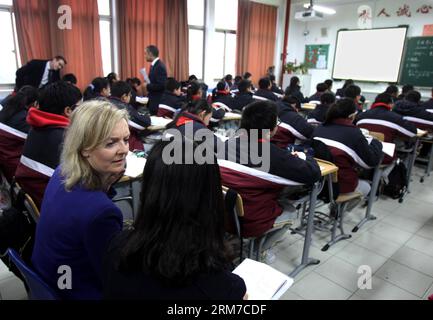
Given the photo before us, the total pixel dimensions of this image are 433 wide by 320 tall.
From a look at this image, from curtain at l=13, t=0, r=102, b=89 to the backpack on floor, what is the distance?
5.34 m

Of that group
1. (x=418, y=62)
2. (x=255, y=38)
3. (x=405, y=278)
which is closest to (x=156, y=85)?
(x=405, y=278)

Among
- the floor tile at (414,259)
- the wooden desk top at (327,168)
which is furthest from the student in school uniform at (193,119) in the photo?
the floor tile at (414,259)

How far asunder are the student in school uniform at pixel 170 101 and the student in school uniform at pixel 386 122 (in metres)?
2.37

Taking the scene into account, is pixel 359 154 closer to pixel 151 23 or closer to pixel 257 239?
pixel 257 239

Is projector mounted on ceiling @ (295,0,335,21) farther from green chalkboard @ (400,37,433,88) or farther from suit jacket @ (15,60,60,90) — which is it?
suit jacket @ (15,60,60,90)

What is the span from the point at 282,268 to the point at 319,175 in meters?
0.86

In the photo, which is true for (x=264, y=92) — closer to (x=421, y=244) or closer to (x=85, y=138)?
(x=421, y=244)

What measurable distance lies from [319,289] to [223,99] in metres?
3.94

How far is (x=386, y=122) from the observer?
3.73 metres

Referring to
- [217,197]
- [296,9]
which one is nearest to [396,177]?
[217,197]

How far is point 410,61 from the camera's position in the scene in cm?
772

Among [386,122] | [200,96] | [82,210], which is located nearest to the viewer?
[82,210]

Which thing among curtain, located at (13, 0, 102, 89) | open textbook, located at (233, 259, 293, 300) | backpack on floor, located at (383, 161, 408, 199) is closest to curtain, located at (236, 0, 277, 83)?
curtain, located at (13, 0, 102, 89)

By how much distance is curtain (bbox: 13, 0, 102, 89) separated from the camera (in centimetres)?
542
